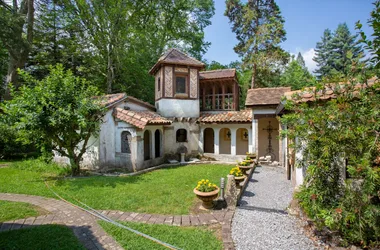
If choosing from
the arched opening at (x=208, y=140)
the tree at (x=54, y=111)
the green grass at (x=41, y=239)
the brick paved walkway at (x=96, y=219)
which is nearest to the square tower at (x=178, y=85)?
the arched opening at (x=208, y=140)

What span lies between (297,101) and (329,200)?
2.57m

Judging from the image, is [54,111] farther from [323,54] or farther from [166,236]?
[323,54]

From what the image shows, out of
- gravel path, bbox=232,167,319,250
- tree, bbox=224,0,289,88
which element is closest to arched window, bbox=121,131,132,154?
gravel path, bbox=232,167,319,250

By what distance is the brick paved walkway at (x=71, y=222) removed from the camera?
4.66m

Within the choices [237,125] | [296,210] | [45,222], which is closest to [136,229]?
[45,222]

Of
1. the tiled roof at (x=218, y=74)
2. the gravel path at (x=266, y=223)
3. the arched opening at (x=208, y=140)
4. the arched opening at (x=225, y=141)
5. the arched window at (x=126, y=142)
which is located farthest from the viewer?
the arched opening at (x=208, y=140)

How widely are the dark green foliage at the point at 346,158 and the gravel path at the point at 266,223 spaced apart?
80 centimetres

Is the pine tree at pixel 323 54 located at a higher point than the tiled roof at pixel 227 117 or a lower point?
higher

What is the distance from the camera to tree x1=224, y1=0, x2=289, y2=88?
2102 centimetres

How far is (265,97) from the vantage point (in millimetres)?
14164

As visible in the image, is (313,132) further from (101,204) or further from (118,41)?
(118,41)

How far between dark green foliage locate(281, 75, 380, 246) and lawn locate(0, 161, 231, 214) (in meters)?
3.86

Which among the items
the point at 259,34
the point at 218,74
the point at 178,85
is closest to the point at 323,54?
the point at 259,34

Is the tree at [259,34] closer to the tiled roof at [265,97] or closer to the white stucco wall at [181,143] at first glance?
the tiled roof at [265,97]
